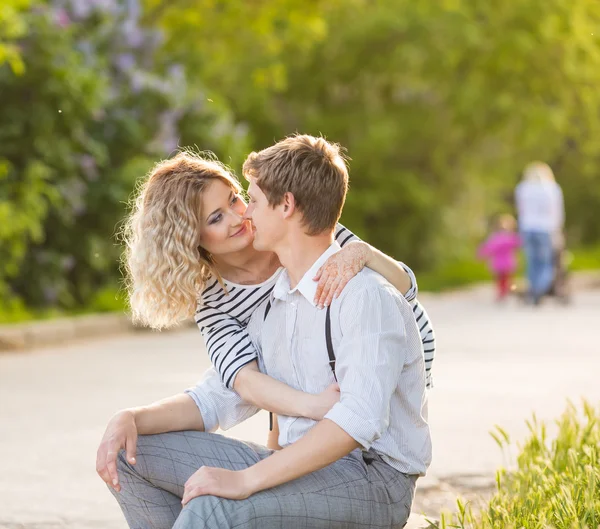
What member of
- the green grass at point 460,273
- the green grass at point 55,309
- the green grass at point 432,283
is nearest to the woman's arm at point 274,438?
the green grass at point 432,283

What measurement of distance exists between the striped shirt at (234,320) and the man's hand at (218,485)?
64 centimetres

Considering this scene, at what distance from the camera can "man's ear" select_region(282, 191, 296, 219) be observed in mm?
3754

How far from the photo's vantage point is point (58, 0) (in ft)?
50.9

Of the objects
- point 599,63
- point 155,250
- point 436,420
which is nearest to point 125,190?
point 436,420

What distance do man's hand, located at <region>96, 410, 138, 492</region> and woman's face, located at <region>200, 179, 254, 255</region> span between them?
681mm

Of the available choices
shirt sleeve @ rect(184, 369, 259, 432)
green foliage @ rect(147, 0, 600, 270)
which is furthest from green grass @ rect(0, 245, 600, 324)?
shirt sleeve @ rect(184, 369, 259, 432)

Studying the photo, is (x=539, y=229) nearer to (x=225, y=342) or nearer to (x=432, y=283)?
(x=432, y=283)

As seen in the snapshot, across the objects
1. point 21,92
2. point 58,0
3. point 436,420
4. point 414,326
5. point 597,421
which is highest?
point 58,0

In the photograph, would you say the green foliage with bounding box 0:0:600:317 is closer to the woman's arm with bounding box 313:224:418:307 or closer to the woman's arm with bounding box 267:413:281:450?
the woman's arm with bounding box 267:413:281:450

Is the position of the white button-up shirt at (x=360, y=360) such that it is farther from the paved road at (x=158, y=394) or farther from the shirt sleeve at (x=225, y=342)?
the paved road at (x=158, y=394)

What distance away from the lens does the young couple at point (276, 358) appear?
11.6 ft

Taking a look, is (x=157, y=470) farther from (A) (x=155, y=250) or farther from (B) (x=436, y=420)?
(B) (x=436, y=420)

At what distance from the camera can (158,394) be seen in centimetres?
911

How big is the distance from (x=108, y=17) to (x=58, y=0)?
2.45ft
